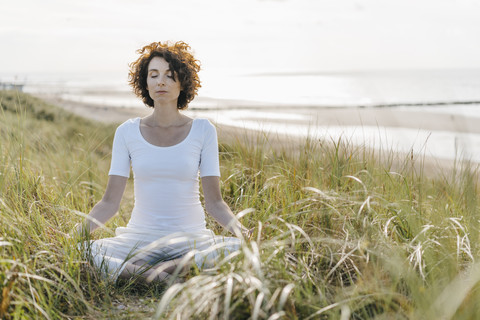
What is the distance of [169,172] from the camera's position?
322 centimetres

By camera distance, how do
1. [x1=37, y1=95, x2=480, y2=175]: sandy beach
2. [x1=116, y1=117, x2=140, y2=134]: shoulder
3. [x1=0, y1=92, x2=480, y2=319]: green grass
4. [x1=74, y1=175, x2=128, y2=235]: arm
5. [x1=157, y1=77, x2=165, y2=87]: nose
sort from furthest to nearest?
[x1=37, y1=95, x2=480, y2=175]: sandy beach → [x1=116, y1=117, x2=140, y2=134]: shoulder → [x1=157, y1=77, x2=165, y2=87]: nose → [x1=74, y1=175, x2=128, y2=235]: arm → [x1=0, y1=92, x2=480, y2=319]: green grass

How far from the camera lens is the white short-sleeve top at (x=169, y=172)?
321 cm

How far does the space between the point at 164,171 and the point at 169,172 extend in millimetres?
30

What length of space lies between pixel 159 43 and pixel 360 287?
6.27 ft

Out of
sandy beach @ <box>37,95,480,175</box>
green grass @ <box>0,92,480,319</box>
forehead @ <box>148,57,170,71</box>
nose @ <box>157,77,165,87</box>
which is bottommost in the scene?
green grass @ <box>0,92,480,319</box>

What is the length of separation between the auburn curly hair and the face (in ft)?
0.10

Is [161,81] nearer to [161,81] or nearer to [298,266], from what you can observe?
[161,81]

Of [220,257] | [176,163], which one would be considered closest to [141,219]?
[176,163]

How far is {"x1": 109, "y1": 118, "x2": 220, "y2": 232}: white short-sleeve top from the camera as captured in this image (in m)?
3.21

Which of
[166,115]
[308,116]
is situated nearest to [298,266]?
[166,115]

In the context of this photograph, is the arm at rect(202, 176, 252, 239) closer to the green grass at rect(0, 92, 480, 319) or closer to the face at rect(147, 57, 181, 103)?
the green grass at rect(0, 92, 480, 319)

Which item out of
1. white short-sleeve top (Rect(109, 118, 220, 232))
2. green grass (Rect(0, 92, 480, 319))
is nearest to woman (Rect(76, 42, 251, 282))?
white short-sleeve top (Rect(109, 118, 220, 232))

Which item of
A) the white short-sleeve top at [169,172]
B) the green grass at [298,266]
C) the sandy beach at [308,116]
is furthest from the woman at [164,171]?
the sandy beach at [308,116]

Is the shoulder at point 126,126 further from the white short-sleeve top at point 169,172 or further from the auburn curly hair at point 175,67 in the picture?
the auburn curly hair at point 175,67
